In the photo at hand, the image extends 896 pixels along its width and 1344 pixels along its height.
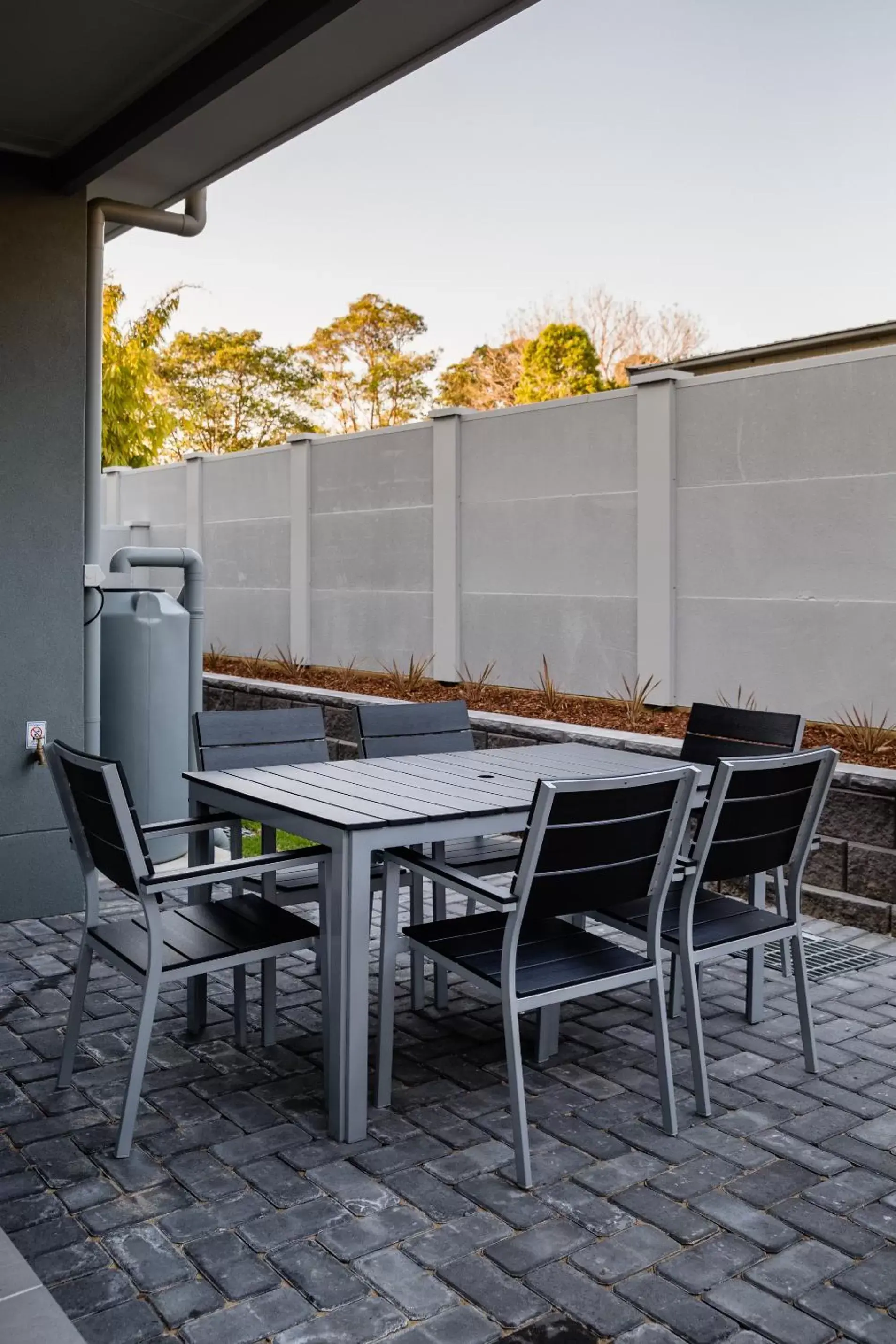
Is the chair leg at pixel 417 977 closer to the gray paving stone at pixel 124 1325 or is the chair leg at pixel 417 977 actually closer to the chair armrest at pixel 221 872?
the chair armrest at pixel 221 872

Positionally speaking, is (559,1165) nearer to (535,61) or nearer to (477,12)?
(477,12)

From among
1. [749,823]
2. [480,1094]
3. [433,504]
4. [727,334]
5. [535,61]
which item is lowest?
[480,1094]

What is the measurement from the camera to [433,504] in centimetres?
866

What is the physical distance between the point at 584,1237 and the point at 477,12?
11.3 feet

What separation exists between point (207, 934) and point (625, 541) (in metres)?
4.61

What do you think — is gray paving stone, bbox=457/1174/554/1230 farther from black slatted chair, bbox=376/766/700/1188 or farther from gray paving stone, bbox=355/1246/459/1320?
gray paving stone, bbox=355/1246/459/1320

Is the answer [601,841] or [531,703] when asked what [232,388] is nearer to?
[531,703]

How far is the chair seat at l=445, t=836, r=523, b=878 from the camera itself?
4.08 meters

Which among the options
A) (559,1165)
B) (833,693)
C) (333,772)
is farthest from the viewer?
(833,693)

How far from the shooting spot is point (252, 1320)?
7.43 feet

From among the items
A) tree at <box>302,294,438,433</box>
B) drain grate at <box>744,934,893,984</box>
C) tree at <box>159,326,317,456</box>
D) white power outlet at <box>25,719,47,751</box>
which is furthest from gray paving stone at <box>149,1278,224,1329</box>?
tree at <box>159,326,317,456</box>

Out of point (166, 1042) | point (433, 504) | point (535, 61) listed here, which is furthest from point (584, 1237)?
point (535, 61)

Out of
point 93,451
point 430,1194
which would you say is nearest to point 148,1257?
point 430,1194

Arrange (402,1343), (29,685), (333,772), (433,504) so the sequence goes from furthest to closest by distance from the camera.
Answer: (433,504)
(29,685)
(333,772)
(402,1343)
